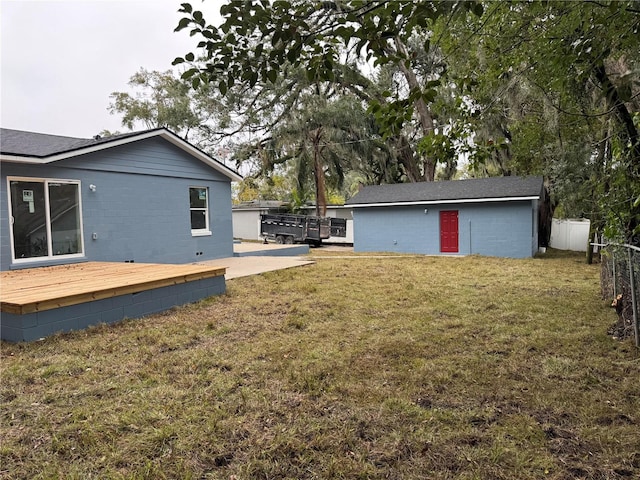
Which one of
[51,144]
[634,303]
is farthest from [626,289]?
[51,144]

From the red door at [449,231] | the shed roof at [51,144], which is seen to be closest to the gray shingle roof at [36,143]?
the shed roof at [51,144]

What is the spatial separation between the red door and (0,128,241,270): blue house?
794 cm

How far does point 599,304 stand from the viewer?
5.95 metres

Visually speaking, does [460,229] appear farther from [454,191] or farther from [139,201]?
[139,201]

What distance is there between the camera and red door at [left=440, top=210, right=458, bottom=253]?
15.0m

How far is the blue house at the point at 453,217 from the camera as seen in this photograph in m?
13.8

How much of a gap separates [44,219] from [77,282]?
2.91 meters

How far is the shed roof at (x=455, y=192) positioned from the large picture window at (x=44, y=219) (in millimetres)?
10594

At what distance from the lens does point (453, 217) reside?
1499 cm

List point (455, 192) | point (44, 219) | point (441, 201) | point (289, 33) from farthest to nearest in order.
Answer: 1. point (455, 192)
2. point (441, 201)
3. point (44, 219)
4. point (289, 33)

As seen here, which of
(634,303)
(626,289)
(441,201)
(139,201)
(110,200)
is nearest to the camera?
(634,303)

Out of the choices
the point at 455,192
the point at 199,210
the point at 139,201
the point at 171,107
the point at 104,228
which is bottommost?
the point at 104,228

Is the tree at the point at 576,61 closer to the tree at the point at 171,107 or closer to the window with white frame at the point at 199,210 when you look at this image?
the window with white frame at the point at 199,210

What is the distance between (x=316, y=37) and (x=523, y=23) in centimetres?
329
